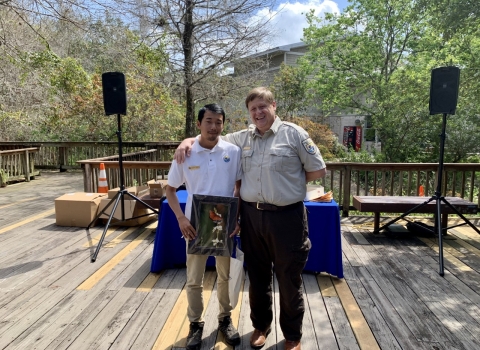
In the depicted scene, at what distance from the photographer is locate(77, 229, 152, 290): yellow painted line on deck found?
3.19 meters

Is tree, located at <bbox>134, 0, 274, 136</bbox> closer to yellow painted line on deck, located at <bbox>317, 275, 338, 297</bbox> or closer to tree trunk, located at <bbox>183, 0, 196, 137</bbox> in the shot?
tree trunk, located at <bbox>183, 0, 196, 137</bbox>

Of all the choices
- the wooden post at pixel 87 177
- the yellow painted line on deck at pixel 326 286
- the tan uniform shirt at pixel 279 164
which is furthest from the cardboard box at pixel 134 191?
the tan uniform shirt at pixel 279 164

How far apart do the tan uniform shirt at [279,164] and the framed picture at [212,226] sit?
0.54 ft

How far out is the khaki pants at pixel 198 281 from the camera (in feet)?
7.23

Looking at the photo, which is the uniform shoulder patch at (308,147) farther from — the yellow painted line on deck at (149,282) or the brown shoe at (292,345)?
the yellow painted line on deck at (149,282)

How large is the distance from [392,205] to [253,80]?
6.95 meters

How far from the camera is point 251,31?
9.26m

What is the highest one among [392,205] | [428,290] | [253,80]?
[253,80]

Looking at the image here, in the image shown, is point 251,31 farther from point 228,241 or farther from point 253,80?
point 228,241

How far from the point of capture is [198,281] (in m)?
2.22

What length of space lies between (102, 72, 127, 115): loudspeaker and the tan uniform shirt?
282 cm

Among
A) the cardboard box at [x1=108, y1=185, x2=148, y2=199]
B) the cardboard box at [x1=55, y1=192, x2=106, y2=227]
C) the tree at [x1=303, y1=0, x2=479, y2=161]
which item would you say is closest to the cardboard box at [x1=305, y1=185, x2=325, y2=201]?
the cardboard box at [x1=108, y1=185, x2=148, y2=199]

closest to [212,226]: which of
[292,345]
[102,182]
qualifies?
[292,345]

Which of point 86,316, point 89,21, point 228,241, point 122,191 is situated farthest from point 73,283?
point 89,21
